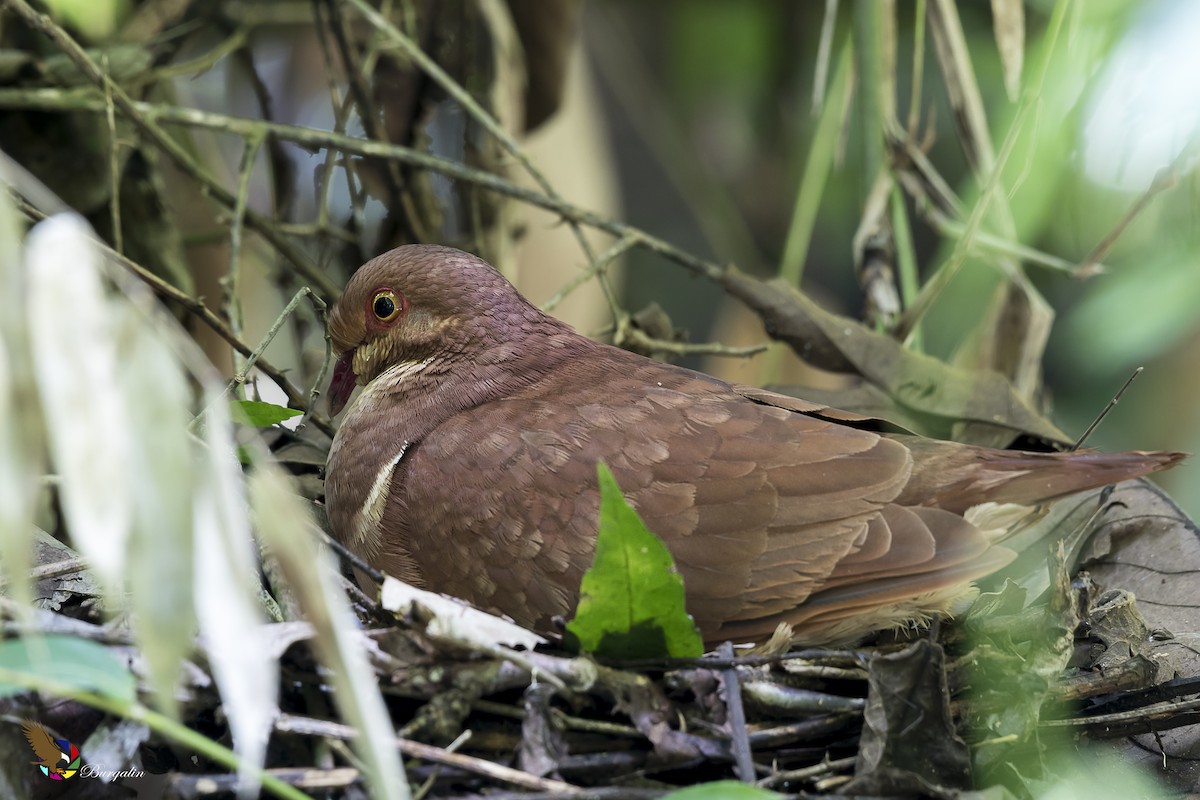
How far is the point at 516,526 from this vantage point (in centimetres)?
188

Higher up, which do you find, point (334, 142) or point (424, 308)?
point (334, 142)

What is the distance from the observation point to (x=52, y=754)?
4.99 ft

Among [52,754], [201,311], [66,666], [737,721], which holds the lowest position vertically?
[52,754]

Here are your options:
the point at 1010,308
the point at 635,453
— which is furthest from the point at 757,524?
the point at 1010,308

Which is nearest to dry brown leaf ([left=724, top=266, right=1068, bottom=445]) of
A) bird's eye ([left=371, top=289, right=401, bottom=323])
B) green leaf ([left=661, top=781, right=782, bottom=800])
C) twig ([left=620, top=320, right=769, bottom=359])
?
twig ([left=620, top=320, right=769, bottom=359])

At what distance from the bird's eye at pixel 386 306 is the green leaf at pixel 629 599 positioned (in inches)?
35.8

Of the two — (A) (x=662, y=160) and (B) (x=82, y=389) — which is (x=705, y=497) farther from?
(A) (x=662, y=160)

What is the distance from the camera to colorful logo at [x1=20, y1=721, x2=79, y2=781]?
59.4 inches

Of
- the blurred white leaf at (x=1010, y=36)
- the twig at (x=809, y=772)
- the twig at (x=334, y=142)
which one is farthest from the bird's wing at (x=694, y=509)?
the blurred white leaf at (x=1010, y=36)

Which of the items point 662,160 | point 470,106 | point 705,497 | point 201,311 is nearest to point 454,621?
point 705,497

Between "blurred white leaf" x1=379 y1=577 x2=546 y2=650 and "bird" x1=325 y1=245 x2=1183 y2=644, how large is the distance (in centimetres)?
13

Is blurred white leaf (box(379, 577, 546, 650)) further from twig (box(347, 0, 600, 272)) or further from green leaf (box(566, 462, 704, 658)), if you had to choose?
twig (box(347, 0, 600, 272))

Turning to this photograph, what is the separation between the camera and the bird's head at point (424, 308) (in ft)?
7.55

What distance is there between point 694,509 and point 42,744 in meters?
0.98
